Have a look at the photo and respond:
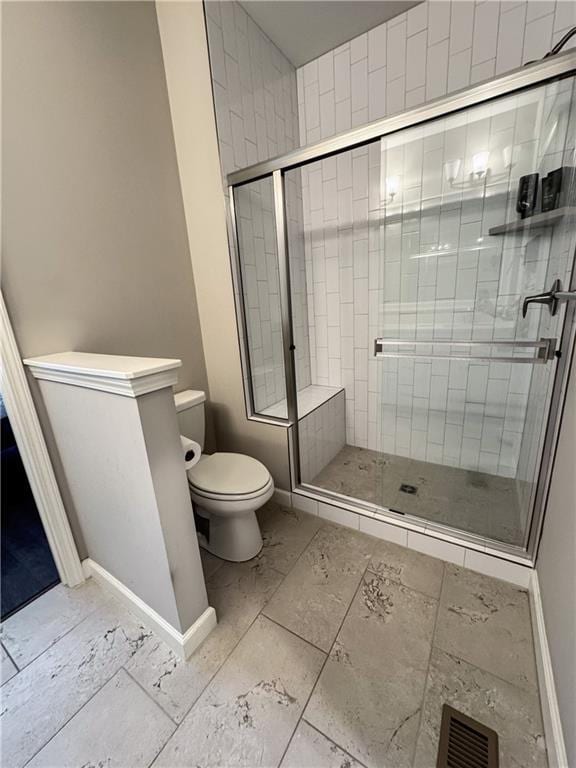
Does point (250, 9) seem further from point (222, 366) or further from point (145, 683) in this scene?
point (145, 683)

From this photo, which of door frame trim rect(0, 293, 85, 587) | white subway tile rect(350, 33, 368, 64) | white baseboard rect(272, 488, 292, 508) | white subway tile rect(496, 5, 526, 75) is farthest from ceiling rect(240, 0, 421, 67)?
white baseboard rect(272, 488, 292, 508)

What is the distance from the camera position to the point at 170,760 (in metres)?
0.89

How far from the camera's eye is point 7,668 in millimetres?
1155

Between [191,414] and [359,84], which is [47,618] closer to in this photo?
[191,414]

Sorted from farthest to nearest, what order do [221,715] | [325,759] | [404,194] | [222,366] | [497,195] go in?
[222,366] < [404,194] < [497,195] < [221,715] < [325,759]

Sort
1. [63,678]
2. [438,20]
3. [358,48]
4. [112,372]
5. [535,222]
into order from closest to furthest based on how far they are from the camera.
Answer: [112,372]
[63,678]
[535,222]
[438,20]
[358,48]

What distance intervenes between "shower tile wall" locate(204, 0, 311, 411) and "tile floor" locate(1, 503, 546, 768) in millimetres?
1100

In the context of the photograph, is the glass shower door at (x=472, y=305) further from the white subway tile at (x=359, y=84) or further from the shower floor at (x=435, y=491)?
the white subway tile at (x=359, y=84)

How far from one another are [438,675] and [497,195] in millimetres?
2083

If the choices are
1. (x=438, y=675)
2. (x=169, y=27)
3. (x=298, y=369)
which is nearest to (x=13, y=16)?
(x=169, y=27)

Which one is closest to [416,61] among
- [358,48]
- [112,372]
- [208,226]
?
[358,48]

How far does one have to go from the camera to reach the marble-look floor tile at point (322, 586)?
1227 mm

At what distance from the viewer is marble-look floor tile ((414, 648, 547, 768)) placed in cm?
87

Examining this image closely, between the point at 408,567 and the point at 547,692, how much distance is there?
57 cm
